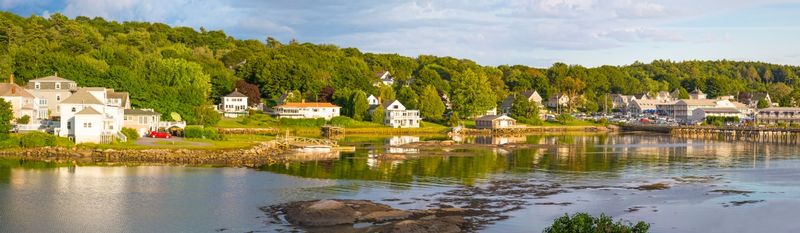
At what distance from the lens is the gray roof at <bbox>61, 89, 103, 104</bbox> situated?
64.9 meters

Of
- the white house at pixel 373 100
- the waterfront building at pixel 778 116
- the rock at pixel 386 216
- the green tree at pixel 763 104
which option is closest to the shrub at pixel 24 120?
the rock at pixel 386 216

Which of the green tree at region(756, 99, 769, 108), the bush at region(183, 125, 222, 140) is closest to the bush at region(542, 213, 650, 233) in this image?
the bush at region(183, 125, 222, 140)

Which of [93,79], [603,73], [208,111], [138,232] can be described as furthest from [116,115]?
[603,73]

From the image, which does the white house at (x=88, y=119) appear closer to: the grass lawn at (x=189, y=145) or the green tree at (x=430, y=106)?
the grass lawn at (x=189, y=145)

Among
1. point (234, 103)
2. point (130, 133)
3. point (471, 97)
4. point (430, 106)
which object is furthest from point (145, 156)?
point (471, 97)

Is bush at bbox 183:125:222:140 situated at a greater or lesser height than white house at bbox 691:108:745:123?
lesser

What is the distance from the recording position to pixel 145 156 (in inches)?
2286

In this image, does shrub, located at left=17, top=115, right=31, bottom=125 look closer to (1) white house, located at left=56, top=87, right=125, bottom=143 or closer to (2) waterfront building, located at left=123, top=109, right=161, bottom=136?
(1) white house, located at left=56, top=87, right=125, bottom=143

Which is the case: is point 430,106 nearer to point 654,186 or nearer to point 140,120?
point 140,120

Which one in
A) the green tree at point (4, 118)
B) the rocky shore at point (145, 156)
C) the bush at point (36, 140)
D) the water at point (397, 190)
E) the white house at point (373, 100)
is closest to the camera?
the water at point (397, 190)

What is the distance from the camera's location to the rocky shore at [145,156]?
2247 inches

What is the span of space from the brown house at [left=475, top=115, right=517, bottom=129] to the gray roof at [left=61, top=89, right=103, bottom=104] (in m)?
58.7

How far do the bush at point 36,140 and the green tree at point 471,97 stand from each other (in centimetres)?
6773

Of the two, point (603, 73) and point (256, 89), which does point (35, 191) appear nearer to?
point (256, 89)
